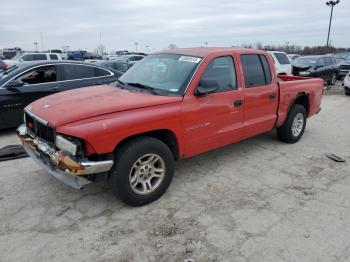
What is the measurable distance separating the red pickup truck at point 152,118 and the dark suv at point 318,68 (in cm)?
1089

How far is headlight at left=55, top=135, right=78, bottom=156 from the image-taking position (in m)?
3.43

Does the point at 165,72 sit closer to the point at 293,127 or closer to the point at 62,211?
the point at 62,211

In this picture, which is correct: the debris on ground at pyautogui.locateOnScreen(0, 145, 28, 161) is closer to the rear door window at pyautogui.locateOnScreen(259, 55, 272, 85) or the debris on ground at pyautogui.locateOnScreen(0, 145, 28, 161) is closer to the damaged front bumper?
the damaged front bumper

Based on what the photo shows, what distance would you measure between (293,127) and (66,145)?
454cm

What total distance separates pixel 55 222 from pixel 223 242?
1.81 meters

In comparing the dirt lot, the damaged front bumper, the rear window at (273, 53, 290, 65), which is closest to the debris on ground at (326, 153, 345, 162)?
the dirt lot

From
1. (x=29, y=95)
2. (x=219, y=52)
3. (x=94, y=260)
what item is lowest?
(x=94, y=260)

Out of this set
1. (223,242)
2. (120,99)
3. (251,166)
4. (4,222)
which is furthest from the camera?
(251,166)

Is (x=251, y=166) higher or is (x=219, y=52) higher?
(x=219, y=52)

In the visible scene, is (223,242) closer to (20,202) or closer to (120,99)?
(120,99)

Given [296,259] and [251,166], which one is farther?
[251,166]

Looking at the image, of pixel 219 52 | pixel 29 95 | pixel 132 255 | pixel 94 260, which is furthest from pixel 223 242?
pixel 29 95

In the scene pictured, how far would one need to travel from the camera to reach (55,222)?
12.0ft

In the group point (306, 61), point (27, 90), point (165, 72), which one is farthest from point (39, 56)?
point (165, 72)
